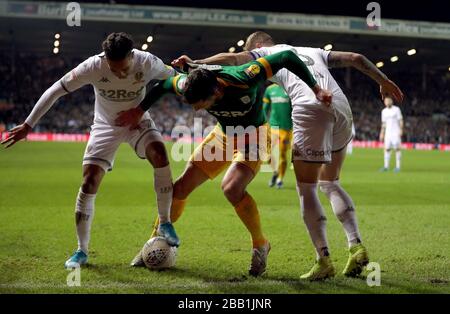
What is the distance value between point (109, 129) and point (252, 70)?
1.71 meters

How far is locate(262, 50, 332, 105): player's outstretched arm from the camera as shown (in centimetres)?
489

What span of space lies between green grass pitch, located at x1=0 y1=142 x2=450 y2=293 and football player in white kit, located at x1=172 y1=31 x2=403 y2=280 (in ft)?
0.93

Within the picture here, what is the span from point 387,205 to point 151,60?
609cm

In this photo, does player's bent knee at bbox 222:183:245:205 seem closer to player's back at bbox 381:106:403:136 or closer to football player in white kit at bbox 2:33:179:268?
football player in white kit at bbox 2:33:179:268

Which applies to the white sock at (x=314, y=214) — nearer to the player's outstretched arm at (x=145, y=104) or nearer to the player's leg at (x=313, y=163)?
the player's leg at (x=313, y=163)

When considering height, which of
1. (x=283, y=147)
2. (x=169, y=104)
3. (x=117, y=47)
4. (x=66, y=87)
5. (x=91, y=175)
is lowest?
(x=91, y=175)

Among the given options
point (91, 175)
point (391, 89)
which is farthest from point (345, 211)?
point (91, 175)

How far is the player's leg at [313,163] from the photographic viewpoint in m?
5.11

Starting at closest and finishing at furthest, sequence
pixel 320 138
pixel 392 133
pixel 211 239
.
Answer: pixel 320 138
pixel 211 239
pixel 392 133

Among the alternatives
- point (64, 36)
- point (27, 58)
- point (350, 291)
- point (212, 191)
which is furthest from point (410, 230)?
point (27, 58)

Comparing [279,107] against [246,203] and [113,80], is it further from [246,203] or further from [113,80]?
[113,80]

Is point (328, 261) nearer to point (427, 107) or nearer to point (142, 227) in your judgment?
point (142, 227)

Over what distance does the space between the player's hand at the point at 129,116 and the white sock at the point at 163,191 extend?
552 millimetres

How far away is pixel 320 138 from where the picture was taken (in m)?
5.12
